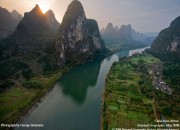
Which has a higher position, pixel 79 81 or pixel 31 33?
pixel 31 33

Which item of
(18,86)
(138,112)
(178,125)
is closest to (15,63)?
(18,86)

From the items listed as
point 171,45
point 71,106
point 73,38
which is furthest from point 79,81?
point 171,45

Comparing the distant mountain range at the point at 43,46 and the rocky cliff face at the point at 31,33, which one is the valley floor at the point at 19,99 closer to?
the distant mountain range at the point at 43,46

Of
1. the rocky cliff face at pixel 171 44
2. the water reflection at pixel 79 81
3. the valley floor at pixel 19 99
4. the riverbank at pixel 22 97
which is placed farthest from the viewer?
the rocky cliff face at pixel 171 44

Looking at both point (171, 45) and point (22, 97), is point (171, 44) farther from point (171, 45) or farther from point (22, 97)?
point (22, 97)

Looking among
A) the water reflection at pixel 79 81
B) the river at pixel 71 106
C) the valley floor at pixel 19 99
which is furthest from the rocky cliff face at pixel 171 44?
the valley floor at pixel 19 99

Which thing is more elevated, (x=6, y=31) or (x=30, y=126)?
(x=6, y=31)

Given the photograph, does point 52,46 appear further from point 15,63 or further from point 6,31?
point 6,31

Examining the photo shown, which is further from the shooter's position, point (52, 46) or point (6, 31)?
point (6, 31)
